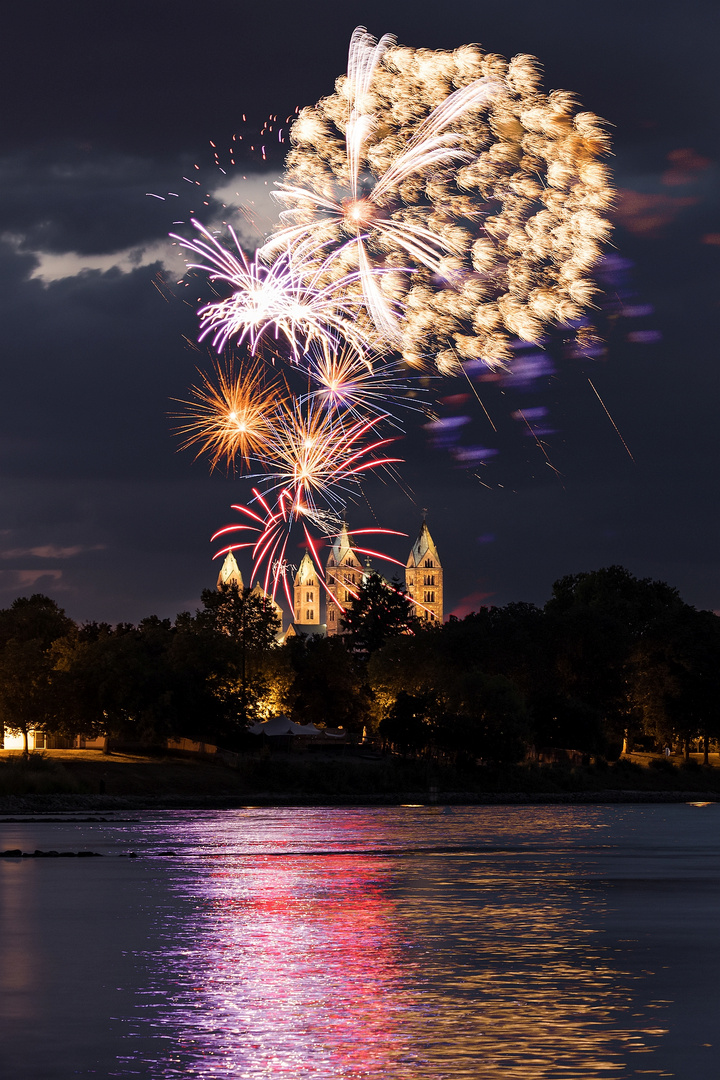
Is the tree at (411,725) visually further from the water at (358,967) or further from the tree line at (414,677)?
the water at (358,967)

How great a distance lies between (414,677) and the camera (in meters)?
139

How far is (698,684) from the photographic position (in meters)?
137

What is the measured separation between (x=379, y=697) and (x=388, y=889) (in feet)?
355

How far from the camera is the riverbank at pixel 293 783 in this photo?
279 ft

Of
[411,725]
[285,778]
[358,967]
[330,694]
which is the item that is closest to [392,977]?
[358,967]

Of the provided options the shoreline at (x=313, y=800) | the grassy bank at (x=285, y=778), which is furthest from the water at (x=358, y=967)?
the grassy bank at (x=285, y=778)

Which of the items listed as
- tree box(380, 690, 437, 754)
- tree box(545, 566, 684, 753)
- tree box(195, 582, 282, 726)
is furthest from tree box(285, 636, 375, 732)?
tree box(380, 690, 437, 754)

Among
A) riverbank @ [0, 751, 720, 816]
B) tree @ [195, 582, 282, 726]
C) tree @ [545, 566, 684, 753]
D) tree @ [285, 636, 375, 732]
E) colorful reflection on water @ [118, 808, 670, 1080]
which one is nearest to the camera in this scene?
colorful reflection on water @ [118, 808, 670, 1080]

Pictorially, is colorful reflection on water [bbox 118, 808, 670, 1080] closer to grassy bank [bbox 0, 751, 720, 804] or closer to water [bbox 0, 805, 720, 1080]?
water [bbox 0, 805, 720, 1080]

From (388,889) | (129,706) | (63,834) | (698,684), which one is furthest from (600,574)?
(388,889)

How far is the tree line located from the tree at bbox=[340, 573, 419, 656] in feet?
51.6

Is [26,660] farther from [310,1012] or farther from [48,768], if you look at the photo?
[310,1012]

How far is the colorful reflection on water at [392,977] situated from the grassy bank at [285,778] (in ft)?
161

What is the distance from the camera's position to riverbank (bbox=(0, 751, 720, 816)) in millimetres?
85125
